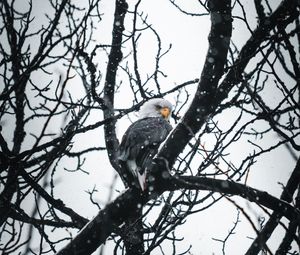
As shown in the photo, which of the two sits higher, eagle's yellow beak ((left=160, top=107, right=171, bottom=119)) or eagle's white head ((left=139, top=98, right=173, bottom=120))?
eagle's white head ((left=139, top=98, right=173, bottom=120))

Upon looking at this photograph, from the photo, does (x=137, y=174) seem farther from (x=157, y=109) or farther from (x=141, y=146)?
(x=157, y=109)

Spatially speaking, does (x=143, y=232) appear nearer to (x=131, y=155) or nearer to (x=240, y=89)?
(x=131, y=155)

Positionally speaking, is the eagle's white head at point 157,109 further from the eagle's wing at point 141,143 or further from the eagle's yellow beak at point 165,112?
the eagle's wing at point 141,143

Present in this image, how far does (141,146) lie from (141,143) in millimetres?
59

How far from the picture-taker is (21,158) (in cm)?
247

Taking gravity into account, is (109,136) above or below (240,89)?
above

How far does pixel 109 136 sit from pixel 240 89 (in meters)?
2.43

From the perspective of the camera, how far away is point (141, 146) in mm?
3660

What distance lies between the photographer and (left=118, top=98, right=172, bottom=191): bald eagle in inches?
116

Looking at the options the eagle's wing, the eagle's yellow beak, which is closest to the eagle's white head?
the eagle's yellow beak

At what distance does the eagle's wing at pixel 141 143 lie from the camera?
3.32 metres

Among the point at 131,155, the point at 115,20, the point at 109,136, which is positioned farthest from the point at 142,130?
the point at 115,20

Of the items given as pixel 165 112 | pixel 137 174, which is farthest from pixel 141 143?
pixel 165 112

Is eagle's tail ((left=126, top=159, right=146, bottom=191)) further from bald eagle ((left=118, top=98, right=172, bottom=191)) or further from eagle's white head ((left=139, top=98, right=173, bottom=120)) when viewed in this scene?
eagle's white head ((left=139, top=98, right=173, bottom=120))
